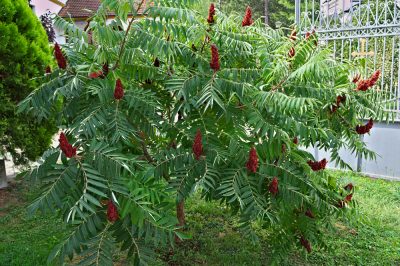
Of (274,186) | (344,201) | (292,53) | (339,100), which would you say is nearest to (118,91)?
(274,186)

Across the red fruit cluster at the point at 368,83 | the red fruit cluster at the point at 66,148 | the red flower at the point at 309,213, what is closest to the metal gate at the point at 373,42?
the red fruit cluster at the point at 368,83

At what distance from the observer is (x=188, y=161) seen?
246 cm

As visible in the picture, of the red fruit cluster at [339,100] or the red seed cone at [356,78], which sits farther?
the red seed cone at [356,78]

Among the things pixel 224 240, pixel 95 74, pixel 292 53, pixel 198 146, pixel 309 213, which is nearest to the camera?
pixel 198 146

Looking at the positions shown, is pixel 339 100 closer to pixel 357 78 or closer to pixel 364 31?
pixel 357 78

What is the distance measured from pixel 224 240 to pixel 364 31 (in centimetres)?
374

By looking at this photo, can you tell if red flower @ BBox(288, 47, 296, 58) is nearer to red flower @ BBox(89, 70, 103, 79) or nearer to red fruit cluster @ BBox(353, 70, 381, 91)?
red fruit cluster @ BBox(353, 70, 381, 91)

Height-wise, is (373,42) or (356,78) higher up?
(373,42)

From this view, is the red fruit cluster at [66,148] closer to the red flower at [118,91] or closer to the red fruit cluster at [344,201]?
the red flower at [118,91]

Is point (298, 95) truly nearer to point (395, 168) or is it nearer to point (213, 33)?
point (213, 33)

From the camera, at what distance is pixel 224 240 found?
388 centimetres

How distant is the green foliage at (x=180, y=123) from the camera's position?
215 centimetres

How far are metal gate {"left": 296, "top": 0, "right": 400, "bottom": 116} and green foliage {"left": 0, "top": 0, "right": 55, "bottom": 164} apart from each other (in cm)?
345

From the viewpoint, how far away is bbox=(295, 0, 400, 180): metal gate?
568cm
